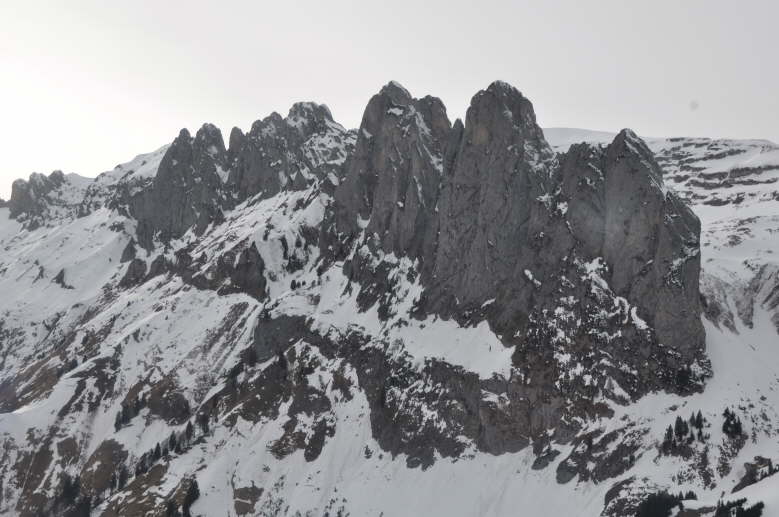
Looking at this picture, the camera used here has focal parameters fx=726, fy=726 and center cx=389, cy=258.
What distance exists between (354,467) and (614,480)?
52789 millimetres

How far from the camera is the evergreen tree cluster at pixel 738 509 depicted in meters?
74.6

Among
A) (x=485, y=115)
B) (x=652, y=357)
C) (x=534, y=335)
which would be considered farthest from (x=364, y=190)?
(x=652, y=357)

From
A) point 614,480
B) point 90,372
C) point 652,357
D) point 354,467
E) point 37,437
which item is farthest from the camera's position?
point 90,372

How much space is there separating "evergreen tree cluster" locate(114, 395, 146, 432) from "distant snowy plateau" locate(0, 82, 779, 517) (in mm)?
548

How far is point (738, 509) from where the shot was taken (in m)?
76.6

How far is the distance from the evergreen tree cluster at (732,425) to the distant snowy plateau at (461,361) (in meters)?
0.32

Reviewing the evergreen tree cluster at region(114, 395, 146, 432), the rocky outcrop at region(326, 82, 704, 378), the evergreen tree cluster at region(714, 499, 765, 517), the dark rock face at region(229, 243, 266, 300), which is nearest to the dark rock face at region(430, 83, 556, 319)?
the rocky outcrop at region(326, 82, 704, 378)

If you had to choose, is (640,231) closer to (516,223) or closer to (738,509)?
(516,223)

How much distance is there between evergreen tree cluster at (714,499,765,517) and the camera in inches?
2938

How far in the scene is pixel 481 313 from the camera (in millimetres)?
146375

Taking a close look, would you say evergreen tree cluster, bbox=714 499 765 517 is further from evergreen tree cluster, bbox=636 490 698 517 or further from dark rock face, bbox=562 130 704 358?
dark rock face, bbox=562 130 704 358

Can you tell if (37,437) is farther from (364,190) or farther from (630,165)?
(630,165)

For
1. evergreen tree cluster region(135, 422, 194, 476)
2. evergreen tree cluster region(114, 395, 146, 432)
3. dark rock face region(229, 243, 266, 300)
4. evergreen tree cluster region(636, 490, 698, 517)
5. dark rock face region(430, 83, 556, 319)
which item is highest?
dark rock face region(430, 83, 556, 319)

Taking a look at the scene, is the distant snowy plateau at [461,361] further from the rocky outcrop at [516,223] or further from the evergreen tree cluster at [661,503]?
the evergreen tree cluster at [661,503]
